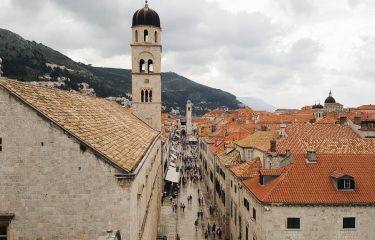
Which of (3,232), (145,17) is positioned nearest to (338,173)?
(3,232)

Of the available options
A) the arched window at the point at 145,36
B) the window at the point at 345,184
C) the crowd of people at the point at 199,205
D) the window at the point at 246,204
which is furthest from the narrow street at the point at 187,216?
the arched window at the point at 145,36

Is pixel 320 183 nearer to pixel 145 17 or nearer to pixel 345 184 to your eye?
pixel 345 184

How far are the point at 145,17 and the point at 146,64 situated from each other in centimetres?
535

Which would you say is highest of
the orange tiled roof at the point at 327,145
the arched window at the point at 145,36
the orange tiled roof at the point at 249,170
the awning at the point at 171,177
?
the arched window at the point at 145,36

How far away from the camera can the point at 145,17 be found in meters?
45.4

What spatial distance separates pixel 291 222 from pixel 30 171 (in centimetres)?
1671

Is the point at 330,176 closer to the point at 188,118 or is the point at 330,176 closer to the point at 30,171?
the point at 30,171

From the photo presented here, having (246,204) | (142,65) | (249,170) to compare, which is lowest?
(246,204)

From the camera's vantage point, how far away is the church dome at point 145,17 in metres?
45.3

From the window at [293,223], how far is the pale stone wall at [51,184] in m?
13.8

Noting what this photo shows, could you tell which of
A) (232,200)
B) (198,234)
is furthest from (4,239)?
(198,234)

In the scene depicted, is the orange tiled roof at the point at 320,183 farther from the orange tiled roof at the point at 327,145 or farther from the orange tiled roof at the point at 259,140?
the orange tiled roof at the point at 259,140

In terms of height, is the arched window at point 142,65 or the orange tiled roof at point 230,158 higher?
the arched window at point 142,65

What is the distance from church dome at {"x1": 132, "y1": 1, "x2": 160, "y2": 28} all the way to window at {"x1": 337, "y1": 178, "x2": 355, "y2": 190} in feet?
93.3
